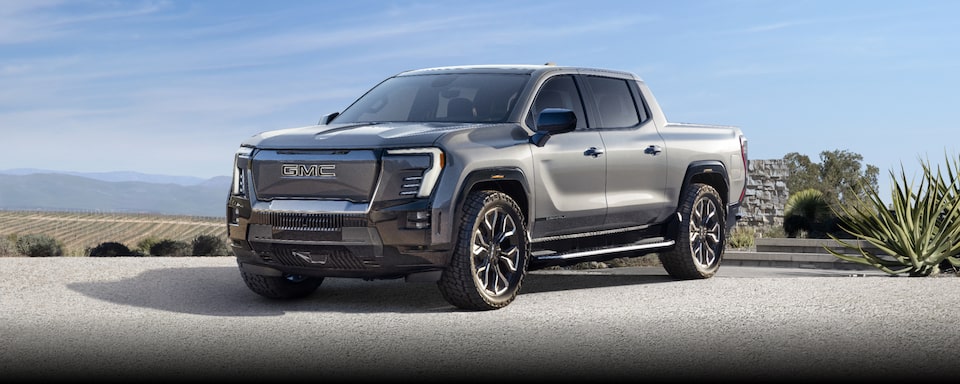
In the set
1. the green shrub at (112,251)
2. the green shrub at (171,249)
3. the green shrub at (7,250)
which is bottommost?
the green shrub at (171,249)

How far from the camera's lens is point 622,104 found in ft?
35.9

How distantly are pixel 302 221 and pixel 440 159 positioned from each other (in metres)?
1.20

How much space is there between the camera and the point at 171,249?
1468 inches

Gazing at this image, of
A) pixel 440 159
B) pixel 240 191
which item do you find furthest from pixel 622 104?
pixel 240 191

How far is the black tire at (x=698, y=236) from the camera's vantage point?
446 inches

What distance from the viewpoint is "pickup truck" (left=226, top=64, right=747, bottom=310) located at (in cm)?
831

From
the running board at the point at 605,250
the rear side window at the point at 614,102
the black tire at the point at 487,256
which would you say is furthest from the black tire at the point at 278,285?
the rear side window at the point at 614,102

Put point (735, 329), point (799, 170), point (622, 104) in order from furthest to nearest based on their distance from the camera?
point (799, 170), point (622, 104), point (735, 329)

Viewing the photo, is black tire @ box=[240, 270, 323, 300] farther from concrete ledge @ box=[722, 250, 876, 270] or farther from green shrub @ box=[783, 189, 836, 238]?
green shrub @ box=[783, 189, 836, 238]

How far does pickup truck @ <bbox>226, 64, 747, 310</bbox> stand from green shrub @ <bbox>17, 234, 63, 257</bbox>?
27353 mm

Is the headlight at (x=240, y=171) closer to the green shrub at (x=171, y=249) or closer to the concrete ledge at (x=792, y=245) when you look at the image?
the concrete ledge at (x=792, y=245)

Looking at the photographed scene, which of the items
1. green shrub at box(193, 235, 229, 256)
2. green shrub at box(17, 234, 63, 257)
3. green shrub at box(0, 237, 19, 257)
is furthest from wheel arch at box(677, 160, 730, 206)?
green shrub at box(17, 234, 63, 257)

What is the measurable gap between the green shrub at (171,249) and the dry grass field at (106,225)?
105 m

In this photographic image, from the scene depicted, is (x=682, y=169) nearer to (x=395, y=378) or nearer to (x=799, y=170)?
(x=395, y=378)
